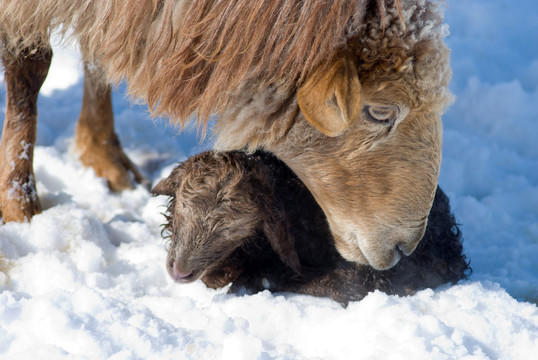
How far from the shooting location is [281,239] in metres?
3.09

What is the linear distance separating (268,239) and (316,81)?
3.46ft

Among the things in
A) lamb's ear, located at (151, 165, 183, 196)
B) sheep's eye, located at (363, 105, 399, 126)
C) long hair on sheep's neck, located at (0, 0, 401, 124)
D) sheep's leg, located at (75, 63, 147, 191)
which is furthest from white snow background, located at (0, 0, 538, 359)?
sheep's eye, located at (363, 105, 399, 126)

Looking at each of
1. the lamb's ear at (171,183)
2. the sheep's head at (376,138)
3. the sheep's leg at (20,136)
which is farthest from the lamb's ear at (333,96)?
the sheep's leg at (20,136)

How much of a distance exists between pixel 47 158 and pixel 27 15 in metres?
1.66

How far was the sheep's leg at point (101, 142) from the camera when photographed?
4.50 meters

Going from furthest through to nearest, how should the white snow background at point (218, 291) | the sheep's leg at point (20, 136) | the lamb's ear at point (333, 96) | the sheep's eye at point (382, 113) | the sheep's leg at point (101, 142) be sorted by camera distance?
the sheep's leg at point (101, 142) < the sheep's leg at point (20, 136) < the sheep's eye at point (382, 113) < the white snow background at point (218, 291) < the lamb's ear at point (333, 96)

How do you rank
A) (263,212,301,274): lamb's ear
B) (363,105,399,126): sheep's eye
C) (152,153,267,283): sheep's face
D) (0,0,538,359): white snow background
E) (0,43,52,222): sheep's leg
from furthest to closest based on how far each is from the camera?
(0,43,52,222): sheep's leg → (263,212,301,274): lamb's ear → (152,153,267,283): sheep's face → (363,105,399,126): sheep's eye → (0,0,538,359): white snow background

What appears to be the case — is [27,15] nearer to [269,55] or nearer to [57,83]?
[269,55]

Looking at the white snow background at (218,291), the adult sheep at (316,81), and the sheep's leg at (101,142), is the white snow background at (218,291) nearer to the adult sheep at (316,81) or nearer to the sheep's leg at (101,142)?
the sheep's leg at (101,142)

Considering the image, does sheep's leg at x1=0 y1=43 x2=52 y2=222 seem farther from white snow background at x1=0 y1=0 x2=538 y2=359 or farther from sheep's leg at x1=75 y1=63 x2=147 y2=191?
sheep's leg at x1=75 y1=63 x2=147 y2=191

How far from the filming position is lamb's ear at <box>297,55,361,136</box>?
7.66 ft

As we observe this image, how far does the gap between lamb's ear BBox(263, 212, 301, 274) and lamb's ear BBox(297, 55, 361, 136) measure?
2.69ft

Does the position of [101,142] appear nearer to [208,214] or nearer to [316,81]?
[208,214]

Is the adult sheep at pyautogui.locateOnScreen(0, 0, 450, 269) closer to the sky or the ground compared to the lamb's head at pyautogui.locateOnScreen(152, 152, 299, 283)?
closer to the sky
